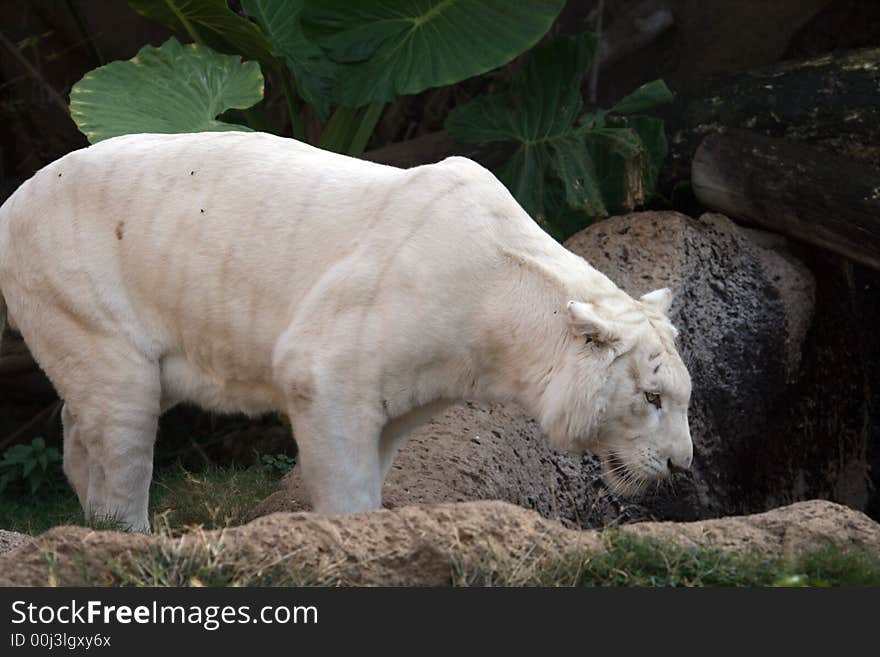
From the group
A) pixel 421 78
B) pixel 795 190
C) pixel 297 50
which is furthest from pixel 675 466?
pixel 297 50

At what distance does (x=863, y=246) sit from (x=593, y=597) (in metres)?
4.24

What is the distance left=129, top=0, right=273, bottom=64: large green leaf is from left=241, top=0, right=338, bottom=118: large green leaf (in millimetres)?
108

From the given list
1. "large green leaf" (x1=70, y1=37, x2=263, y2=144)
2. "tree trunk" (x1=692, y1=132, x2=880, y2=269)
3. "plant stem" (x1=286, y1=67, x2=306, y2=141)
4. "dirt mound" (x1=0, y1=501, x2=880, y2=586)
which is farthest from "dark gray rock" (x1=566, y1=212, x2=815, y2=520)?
"dirt mound" (x1=0, y1=501, x2=880, y2=586)

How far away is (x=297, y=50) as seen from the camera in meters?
8.10

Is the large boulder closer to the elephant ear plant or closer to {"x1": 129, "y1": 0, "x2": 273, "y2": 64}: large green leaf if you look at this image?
the elephant ear plant

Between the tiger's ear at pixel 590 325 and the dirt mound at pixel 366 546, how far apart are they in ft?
2.64

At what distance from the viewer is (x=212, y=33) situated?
8.33 metres

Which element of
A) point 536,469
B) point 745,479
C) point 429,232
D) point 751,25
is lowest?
point 745,479

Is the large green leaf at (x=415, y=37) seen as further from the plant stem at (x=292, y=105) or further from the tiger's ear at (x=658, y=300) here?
the tiger's ear at (x=658, y=300)

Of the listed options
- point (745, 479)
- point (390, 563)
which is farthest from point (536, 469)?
point (390, 563)

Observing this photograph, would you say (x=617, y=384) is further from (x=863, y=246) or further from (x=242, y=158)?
(x=863, y=246)

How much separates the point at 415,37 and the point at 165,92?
4.93 ft

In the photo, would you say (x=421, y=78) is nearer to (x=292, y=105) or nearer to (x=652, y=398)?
(x=292, y=105)

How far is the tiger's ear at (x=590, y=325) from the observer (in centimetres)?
499
